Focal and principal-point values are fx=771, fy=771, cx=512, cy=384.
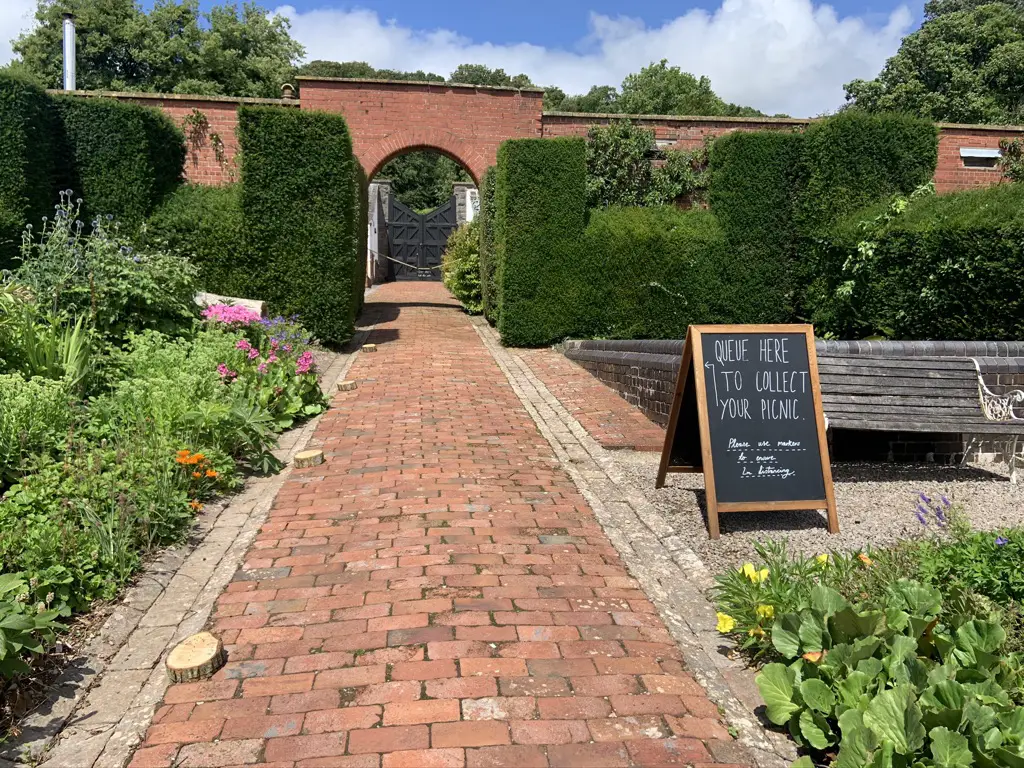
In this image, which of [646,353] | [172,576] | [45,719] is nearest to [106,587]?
[172,576]

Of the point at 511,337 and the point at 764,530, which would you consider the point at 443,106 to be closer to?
the point at 511,337

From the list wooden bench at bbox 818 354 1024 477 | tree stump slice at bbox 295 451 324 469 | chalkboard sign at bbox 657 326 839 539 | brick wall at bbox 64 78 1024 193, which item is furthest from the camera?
brick wall at bbox 64 78 1024 193

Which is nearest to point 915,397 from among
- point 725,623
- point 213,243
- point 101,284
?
point 725,623

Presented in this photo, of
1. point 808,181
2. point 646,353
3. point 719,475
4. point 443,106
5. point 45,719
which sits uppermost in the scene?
point 443,106

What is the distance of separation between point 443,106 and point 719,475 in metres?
13.7

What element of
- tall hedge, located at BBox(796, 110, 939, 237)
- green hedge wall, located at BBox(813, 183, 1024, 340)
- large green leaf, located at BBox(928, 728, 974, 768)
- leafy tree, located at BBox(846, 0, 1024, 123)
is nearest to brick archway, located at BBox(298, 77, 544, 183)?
tall hedge, located at BBox(796, 110, 939, 237)

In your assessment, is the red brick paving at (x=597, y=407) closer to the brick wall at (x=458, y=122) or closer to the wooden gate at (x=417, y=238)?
the brick wall at (x=458, y=122)

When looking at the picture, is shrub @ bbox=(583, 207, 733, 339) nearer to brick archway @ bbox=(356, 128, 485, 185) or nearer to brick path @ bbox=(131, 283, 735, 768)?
brick archway @ bbox=(356, 128, 485, 185)

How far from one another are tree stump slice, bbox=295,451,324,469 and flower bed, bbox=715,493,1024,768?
10.5 feet

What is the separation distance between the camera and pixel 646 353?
7879 mm

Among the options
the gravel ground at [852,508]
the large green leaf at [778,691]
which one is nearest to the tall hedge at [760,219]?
the gravel ground at [852,508]

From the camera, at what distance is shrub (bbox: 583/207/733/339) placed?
1155 centimetres

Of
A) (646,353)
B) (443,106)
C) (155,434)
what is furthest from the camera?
(443,106)

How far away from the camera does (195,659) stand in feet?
9.64
